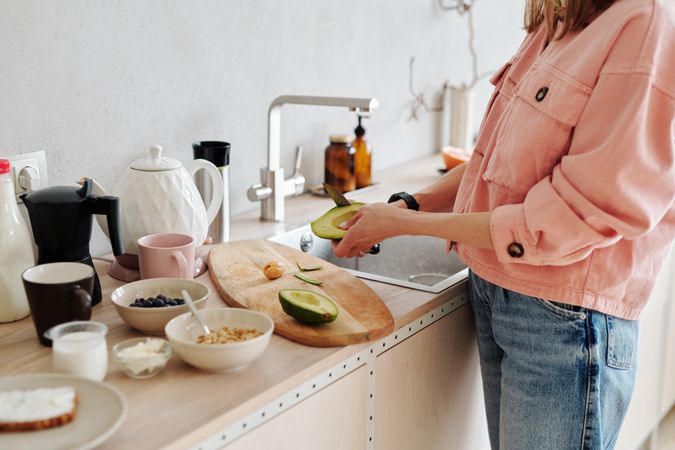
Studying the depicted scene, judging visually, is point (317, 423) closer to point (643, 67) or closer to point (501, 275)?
point (501, 275)

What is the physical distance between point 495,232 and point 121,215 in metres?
0.66

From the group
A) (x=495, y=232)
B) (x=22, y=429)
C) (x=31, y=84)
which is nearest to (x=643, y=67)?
(x=495, y=232)

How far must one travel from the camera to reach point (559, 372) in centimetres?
116

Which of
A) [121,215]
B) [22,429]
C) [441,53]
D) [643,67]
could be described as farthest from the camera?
[441,53]

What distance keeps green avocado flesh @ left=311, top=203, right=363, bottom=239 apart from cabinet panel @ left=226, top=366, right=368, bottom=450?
0.33 m

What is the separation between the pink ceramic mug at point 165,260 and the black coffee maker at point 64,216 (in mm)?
69

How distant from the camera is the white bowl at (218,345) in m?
0.96

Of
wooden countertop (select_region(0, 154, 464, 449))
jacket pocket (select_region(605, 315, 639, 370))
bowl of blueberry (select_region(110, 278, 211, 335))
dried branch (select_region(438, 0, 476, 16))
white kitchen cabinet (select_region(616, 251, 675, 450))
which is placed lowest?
white kitchen cabinet (select_region(616, 251, 675, 450))

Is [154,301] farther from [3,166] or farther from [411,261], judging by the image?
[411,261]

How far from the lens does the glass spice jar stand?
2.07 m

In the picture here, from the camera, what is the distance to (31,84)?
136 centimetres

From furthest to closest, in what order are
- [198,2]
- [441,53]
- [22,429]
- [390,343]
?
[441,53] < [198,2] < [390,343] < [22,429]

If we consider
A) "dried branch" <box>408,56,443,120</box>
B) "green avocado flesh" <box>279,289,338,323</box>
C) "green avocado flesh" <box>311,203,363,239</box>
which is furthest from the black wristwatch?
"dried branch" <box>408,56,443,120</box>

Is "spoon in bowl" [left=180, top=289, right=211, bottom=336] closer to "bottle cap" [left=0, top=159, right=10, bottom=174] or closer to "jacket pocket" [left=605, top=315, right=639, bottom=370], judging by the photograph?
"bottle cap" [left=0, top=159, right=10, bottom=174]
